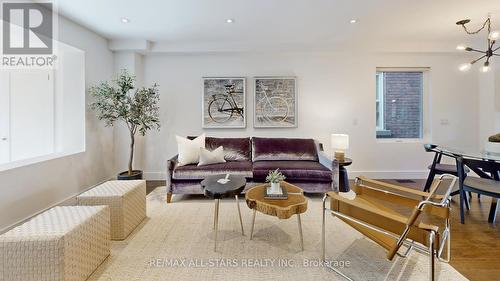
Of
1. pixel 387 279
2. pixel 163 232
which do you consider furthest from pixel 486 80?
pixel 163 232

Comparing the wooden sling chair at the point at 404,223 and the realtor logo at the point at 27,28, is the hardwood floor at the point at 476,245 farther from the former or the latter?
the realtor logo at the point at 27,28

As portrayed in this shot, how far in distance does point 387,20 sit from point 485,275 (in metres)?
3.22

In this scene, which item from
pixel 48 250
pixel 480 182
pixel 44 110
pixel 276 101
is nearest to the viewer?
pixel 48 250

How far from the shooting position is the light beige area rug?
6.47 ft

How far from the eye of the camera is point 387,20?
3.62 meters

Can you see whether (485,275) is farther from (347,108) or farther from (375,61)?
(375,61)

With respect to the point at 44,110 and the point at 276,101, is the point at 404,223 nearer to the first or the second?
the point at 276,101

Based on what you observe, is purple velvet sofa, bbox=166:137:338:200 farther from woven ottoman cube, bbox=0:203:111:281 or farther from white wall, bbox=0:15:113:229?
woven ottoman cube, bbox=0:203:111:281

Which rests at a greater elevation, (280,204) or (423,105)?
(423,105)

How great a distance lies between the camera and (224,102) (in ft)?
16.2

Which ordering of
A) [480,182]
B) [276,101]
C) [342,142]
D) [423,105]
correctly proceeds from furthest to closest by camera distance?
[423,105]
[276,101]
[342,142]
[480,182]

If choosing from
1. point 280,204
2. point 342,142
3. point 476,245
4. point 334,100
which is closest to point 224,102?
point 334,100

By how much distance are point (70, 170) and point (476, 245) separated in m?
4.96

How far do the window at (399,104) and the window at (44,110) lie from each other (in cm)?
536
